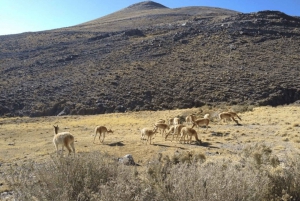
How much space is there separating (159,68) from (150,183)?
126ft

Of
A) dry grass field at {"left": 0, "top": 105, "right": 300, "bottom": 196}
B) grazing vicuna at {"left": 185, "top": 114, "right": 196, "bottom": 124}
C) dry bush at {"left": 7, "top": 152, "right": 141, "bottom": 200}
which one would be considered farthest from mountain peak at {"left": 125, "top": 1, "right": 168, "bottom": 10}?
dry bush at {"left": 7, "top": 152, "right": 141, "bottom": 200}

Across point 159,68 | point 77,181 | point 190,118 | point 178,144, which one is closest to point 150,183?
point 77,181

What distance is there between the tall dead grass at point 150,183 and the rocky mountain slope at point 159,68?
92.4 ft

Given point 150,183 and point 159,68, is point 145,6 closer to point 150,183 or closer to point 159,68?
point 159,68

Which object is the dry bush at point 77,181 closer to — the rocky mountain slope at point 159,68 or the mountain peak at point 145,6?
the rocky mountain slope at point 159,68

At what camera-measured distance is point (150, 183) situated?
570 centimetres

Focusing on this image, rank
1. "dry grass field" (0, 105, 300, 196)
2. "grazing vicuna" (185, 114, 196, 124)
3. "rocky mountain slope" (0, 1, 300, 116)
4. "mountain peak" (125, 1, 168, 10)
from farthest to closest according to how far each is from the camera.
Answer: "mountain peak" (125, 1, 168, 10)
"rocky mountain slope" (0, 1, 300, 116)
"grazing vicuna" (185, 114, 196, 124)
"dry grass field" (0, 105, 300, 196)

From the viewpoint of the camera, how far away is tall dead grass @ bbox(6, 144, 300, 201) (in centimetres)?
482

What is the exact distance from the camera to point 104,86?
3934 cm

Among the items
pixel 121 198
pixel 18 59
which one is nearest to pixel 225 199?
pixel 121 198

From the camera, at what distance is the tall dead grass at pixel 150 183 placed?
15.8ft

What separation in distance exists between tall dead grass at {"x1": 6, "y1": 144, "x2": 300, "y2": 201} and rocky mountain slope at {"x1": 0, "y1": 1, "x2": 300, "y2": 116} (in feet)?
92.4

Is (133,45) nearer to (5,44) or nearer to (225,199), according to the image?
(5,44)

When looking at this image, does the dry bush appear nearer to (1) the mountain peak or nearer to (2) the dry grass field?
(2) the dry grass field
